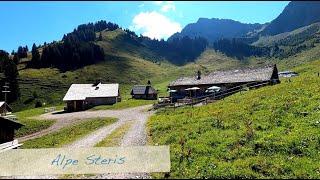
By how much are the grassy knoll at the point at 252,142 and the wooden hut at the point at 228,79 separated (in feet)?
134

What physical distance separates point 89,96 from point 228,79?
38.9 m

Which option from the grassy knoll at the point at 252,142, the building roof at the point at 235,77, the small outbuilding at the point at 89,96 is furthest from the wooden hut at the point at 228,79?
the grassy knoll at the point at 252,142

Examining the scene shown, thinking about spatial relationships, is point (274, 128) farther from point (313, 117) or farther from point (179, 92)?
point (179, 92)

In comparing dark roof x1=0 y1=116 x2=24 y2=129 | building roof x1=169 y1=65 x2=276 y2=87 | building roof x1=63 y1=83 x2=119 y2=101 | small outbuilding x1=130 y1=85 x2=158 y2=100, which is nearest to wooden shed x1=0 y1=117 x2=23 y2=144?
dark roof x1=0 y1=116 x2=24 y2=129

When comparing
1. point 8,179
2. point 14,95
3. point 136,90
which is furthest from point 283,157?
point 14,95

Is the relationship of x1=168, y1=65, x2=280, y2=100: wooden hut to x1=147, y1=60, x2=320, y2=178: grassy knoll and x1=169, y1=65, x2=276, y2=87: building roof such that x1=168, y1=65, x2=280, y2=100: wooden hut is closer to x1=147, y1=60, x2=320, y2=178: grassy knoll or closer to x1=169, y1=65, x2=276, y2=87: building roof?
x1=169, y1=65, x2=276, y2=87: building roof

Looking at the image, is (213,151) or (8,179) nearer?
(8,179)

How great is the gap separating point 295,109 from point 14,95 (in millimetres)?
132949

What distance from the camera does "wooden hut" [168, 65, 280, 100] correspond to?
85.3 metres

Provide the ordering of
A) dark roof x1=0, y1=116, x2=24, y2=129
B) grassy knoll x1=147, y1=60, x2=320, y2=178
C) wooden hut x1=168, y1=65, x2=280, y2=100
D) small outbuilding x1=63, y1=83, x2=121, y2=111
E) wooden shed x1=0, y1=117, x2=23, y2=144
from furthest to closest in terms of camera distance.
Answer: small outbuilding x1=63, y1=83, x2=121, y2=111 < wooden hut x1=168, y1=65, x2=280, y2=100 < dark roof x1=0, y1=116, x2=24, y2=129 < wooden shed x1=0, y1=117, x2=23, y2=144 < grassy knoll x1=147, y1=60, x2=320, y2=178

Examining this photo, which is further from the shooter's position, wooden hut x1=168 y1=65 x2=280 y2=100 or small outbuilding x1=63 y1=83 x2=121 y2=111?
small outbuilding x1=63 y1=83 x2=121 y2=111

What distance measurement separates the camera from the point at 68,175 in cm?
2402

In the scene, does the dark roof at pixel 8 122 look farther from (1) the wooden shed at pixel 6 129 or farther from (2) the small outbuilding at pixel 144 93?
(2) the small outbuilding at pixel 144 93

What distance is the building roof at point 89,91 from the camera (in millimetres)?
106062
